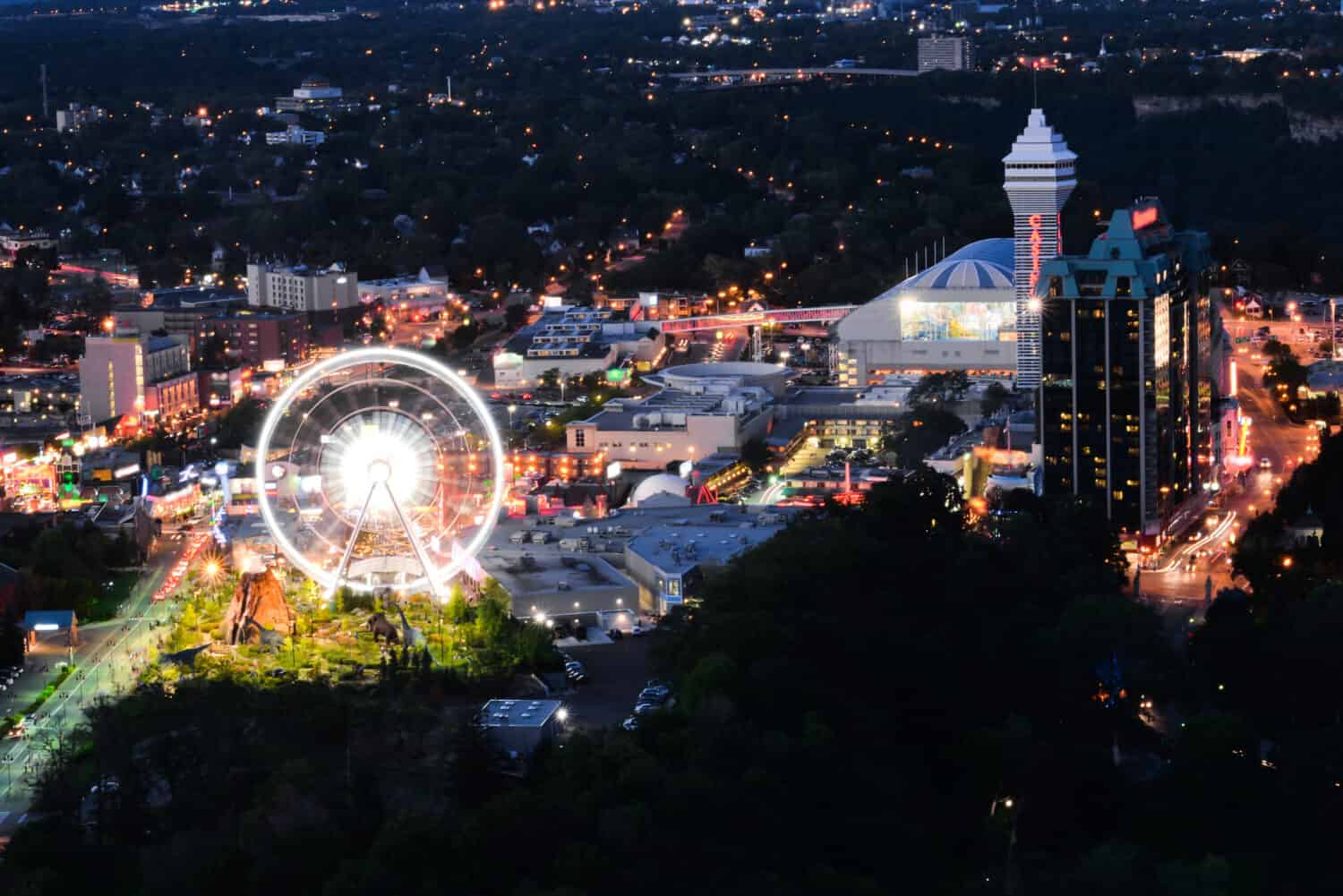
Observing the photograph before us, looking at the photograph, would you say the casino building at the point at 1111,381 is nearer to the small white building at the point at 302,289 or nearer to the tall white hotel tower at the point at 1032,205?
the tall white hotel tower at the point at 1032,205

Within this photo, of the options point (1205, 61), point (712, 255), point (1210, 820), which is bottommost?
point (1210, 820)

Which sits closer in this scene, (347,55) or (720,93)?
(720,93)

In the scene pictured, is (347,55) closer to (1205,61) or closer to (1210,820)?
(1205,61)

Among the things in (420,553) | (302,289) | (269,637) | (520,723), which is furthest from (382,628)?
(302,289)

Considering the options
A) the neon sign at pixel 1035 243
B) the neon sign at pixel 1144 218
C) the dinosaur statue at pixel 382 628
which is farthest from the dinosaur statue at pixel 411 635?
the neon sign at pixel 1035 243

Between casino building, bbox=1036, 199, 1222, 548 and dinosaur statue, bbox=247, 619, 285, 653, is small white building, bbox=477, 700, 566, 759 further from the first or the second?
casino building, bbox=1036, 199, 1222, 548

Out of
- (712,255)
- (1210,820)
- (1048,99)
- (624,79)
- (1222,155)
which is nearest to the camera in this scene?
(1210,820)

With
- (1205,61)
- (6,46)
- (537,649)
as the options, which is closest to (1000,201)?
(1205,61)

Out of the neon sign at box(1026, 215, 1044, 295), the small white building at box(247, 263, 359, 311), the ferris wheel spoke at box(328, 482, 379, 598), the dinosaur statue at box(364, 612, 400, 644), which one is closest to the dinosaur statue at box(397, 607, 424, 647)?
the dinosaur statue at box(364, 612, 400, 644)
